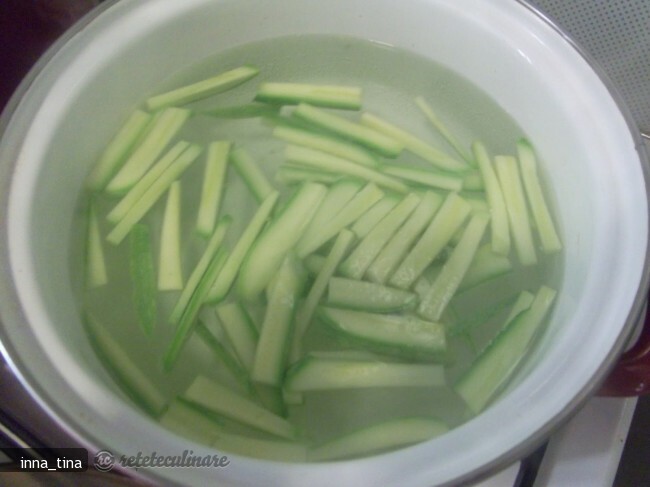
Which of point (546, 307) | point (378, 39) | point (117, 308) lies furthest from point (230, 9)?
point (546, 307)

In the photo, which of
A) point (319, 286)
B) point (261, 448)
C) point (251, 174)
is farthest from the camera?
point (251, 174)

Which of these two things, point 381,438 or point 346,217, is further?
point 346,217

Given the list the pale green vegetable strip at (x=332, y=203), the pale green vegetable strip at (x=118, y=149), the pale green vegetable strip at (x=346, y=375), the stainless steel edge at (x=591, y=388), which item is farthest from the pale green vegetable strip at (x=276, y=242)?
the stainless steel edge at (x=591, y=388)

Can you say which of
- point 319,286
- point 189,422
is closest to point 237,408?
point 189,422

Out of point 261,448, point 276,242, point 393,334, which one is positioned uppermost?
point 276,242

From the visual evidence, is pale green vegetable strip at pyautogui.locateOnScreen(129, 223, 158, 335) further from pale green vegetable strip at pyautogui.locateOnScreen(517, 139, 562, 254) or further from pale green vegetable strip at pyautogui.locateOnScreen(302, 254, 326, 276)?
pale green vegetable strip at pyautogui.locateOnScreen(517, 139, 562, 254)

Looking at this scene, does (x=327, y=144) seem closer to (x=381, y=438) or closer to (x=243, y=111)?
(x=243, y=111)
